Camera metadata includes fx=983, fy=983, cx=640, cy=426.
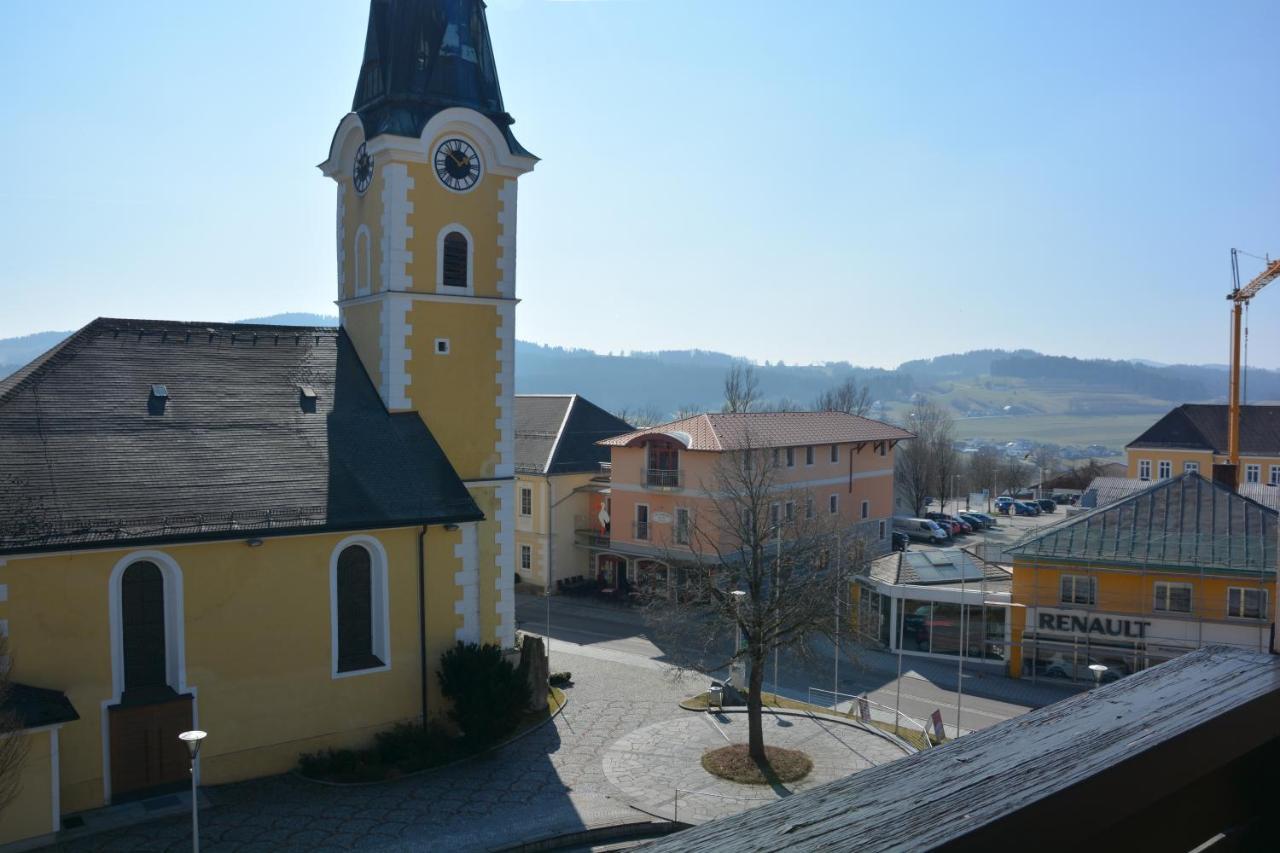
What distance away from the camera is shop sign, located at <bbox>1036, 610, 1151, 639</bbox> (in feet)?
92.6

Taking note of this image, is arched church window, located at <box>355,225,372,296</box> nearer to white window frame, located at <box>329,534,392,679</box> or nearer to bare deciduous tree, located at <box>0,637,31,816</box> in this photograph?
white window frame, located at <box>329,534,392,679</box>

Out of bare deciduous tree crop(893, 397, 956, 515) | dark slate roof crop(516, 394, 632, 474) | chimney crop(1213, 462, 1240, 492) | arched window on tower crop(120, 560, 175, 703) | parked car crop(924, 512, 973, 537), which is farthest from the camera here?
bare deciduous tree crop(893, 397, 956, 515)

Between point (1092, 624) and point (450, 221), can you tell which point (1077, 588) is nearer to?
point (1092, 624)

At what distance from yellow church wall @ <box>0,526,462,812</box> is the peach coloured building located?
1539cm

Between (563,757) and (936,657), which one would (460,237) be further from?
(936,657)

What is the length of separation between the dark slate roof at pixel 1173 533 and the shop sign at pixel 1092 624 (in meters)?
1.62

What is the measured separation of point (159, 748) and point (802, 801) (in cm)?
1853

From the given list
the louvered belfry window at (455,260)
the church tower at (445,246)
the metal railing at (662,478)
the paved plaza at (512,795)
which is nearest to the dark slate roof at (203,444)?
the church tower at (445,246)

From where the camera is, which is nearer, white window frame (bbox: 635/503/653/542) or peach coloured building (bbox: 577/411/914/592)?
peach coloured building (bbox: 577/411/914/592)

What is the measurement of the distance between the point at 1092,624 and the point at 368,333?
22.0 m

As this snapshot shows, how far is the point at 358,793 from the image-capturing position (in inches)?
719

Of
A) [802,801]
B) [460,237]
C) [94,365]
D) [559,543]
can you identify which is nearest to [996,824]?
[802,801]

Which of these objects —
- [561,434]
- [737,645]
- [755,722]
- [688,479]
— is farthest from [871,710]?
[561,434]

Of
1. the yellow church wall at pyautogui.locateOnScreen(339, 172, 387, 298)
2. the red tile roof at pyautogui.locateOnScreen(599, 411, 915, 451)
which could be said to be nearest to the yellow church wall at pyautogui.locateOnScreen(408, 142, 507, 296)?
the yellow church wall at pyautogui.locateOnScreen(339, 172, 387, 298)
